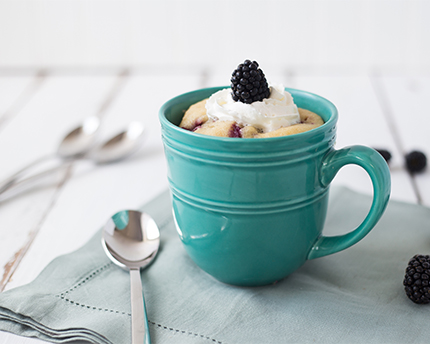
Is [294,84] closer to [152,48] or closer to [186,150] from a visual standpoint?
[152,48]

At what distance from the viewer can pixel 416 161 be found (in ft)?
4.76

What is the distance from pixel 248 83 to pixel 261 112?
58mm

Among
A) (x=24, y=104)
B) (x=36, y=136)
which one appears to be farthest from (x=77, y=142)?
(x=24, y=104)

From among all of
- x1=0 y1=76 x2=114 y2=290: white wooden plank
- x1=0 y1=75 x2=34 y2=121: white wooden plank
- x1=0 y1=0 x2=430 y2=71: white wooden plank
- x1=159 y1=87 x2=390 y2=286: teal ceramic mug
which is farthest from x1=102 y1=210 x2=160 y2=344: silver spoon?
x1=0 y1=0 x2=430 y2=71: white wooden plank

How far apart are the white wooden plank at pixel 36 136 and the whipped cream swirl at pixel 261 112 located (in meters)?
0.59

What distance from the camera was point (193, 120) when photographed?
904 millimetres

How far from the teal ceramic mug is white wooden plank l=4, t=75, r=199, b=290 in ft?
1.25

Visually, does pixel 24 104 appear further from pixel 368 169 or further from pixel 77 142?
pixel 368 169

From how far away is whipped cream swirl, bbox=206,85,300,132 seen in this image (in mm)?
852

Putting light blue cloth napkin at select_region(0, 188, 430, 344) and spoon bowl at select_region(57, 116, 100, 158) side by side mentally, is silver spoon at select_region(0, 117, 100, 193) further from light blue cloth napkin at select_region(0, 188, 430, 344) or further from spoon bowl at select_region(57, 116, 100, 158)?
light blue cloth napkin at select_region(0, 188, 430, 344)

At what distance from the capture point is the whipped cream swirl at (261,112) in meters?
0.85

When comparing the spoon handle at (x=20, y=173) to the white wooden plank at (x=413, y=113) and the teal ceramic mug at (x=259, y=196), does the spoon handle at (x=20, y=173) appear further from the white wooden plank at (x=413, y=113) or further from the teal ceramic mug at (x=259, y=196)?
the white wooden plank at (x=413, y=113)

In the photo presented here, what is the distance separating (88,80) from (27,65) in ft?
2.09

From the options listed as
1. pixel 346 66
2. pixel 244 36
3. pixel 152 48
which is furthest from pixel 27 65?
pixel 346 66
